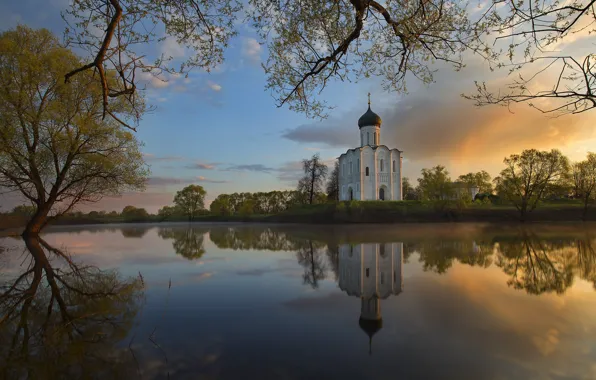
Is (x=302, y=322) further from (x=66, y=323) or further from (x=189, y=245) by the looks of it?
(x=189, y=245)

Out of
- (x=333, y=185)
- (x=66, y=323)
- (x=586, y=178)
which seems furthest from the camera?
(x=333, y=185)

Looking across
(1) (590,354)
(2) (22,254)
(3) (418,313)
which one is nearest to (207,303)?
(3) (418,313)

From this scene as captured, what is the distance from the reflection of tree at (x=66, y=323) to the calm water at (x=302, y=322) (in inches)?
0.8

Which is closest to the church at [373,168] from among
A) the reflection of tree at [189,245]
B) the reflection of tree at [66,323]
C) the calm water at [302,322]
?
the reflection of tree at [189,245]

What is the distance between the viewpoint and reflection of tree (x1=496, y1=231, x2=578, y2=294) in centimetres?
677

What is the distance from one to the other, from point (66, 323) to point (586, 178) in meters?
58.1

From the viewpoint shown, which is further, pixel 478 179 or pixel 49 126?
pixel 478 179

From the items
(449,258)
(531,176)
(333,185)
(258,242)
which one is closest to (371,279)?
(449,258)

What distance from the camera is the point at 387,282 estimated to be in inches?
279

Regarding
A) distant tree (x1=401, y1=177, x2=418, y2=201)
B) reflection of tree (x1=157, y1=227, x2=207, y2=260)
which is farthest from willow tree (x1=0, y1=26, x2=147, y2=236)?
distant tree (x1=401, y1=177, x2=418, y2=201)

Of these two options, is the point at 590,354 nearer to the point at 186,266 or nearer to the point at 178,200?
the point at 186,266

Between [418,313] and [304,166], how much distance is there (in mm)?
51376

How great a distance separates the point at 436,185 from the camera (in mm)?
43750

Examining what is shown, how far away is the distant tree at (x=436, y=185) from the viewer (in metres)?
43.0
